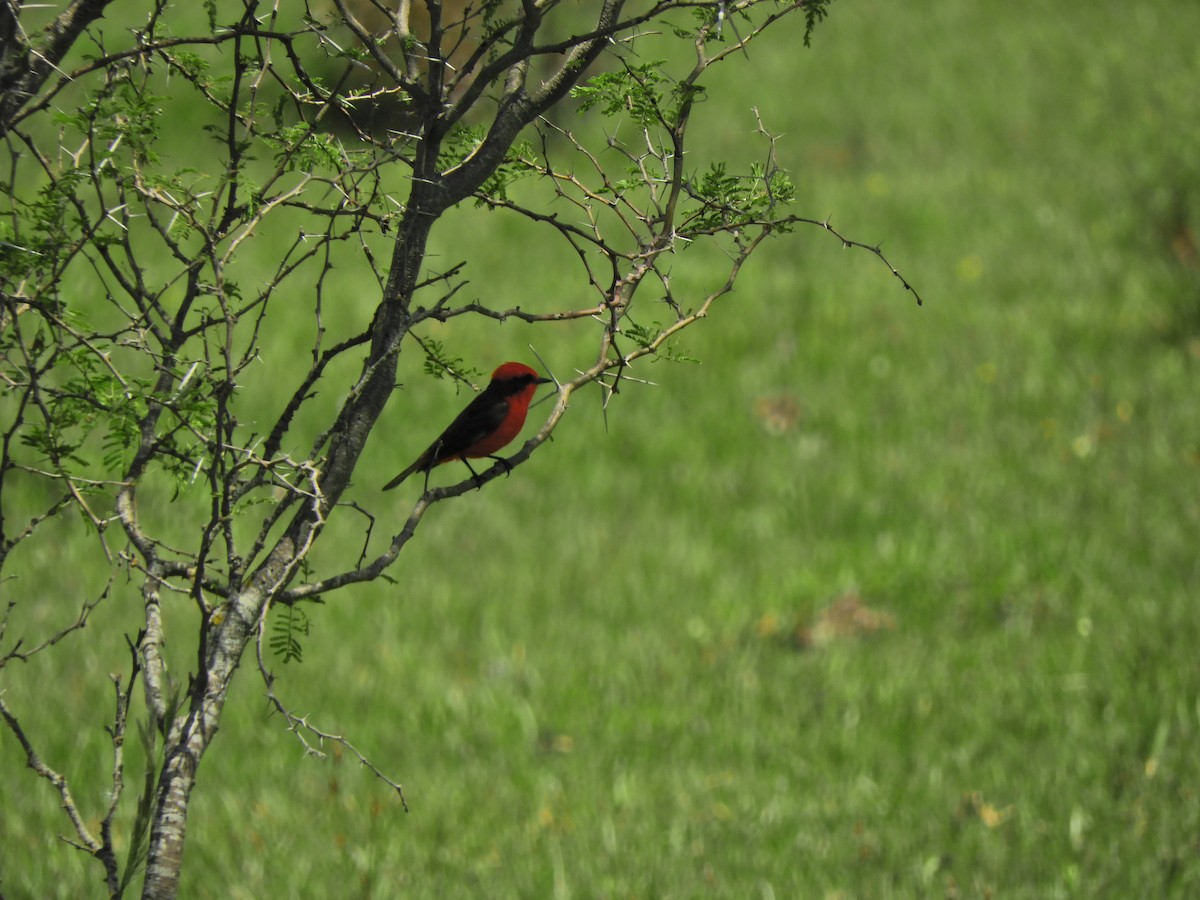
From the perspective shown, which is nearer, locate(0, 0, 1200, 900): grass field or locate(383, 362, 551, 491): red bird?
locate(383, 362, 551, 491): red bird

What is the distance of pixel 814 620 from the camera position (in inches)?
276

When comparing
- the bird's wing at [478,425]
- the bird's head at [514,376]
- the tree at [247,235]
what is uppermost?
the bird's head at [514,376]

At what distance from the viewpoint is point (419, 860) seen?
4922 millimetres

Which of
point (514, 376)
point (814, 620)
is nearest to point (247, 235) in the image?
point (514, 376)

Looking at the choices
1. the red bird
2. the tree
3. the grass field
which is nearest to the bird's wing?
the red bird

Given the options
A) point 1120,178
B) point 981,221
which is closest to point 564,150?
point 981,221

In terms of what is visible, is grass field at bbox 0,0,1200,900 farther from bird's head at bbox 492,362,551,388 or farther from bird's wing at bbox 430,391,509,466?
bird's head at bbox 492,362,551,388

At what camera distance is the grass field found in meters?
4.95

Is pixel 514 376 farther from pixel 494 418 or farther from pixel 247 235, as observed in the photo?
pixel 247 235

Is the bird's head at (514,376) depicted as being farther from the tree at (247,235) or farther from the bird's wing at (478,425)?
the tree at (247,235)

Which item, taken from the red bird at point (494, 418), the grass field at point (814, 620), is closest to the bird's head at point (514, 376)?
the red bird at point (494, 418)

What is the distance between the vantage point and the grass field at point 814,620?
4953mm

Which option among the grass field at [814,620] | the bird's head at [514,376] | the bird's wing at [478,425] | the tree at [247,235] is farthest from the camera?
the grass field at [814,620]

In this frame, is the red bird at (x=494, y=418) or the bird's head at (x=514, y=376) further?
the bird's head at (x=514, y=376)
